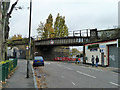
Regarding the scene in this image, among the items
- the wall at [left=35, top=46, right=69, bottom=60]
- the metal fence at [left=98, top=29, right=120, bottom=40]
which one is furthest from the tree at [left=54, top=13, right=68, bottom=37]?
the metal fence at [left=98, top=29, right=120, bottom=40]

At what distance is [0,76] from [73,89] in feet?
13.8

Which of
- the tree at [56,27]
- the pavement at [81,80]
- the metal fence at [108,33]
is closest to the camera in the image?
the pavement at [81,80]

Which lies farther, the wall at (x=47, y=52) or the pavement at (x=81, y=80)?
the wall at (x=47, y=52)

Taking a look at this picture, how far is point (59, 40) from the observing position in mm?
43438

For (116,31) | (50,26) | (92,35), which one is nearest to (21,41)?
(50,26)

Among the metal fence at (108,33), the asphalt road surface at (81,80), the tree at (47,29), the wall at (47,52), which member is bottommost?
the asphalt road surface at (81,80)

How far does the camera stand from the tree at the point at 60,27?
62025mm

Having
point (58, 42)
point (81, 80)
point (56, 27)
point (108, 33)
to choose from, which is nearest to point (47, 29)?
point (56, 27)

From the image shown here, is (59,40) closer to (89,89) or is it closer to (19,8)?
(19,8)

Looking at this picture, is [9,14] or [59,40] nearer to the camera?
[9,14]

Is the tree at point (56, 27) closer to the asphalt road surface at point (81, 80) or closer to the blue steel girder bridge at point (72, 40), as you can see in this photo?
the blue steel girder bridge at point (72, 40)

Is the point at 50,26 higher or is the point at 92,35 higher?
the point at 50,26

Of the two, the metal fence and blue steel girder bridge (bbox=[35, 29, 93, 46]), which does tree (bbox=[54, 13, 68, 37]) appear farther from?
the metal fence

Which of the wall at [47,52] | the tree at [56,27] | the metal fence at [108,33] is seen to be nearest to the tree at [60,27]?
the tree at [56,27]
